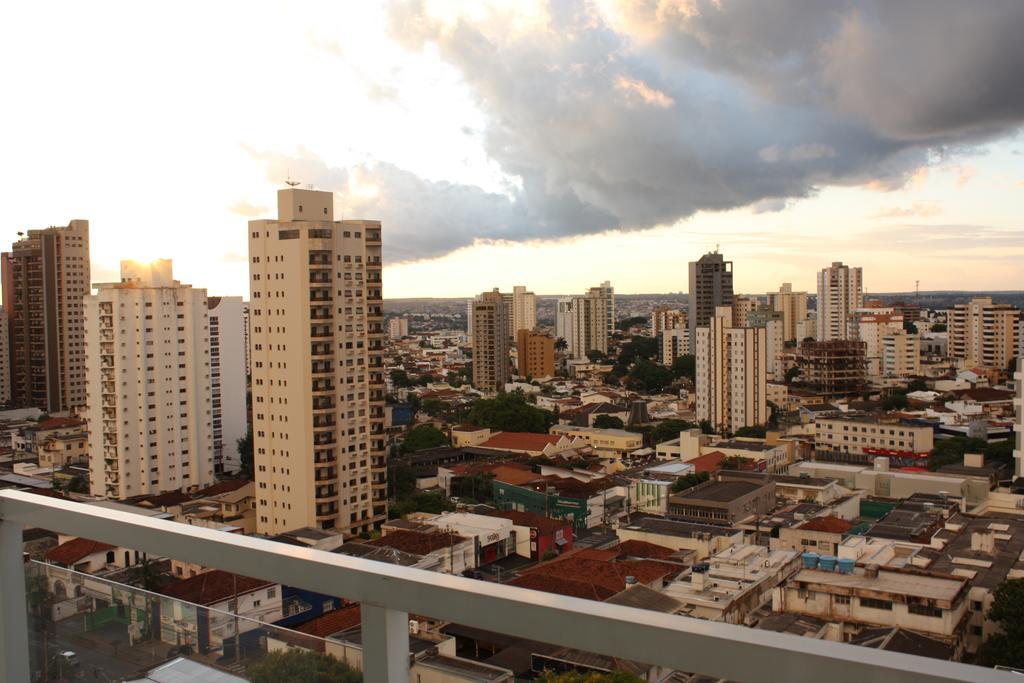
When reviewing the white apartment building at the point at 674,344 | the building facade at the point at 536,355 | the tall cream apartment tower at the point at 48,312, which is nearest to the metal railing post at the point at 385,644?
the tall cream apartment tower at the point at 48,312

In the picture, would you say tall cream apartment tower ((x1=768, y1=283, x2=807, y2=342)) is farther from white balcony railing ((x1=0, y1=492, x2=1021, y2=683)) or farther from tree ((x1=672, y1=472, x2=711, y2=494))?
white balcony railing ((x1=0, y1=492, x2=1021, y2=683))

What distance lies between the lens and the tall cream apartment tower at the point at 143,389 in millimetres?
9109

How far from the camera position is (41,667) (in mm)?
766

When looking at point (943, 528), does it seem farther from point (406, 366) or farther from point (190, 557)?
point (406, 366)

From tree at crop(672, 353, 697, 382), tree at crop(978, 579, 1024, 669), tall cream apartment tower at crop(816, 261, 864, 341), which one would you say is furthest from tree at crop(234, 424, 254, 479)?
tall cream apartment tower at crop(816, 261, 864, 341)

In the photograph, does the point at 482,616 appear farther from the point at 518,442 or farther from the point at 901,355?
the point at 901,355

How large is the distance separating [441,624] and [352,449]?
705 cm

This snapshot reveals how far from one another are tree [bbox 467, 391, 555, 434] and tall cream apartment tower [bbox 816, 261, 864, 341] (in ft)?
55.6

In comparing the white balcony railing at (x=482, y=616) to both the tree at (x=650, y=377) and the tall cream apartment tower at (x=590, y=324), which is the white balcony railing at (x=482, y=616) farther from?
the tall cream apartment tower at (x=590, y=324)

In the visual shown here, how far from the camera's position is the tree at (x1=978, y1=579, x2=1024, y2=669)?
169 inches

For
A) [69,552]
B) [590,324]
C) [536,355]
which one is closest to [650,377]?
[536,355]

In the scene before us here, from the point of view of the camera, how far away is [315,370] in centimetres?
725

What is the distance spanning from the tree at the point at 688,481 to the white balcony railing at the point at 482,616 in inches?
332

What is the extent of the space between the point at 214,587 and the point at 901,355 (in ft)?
75.2
